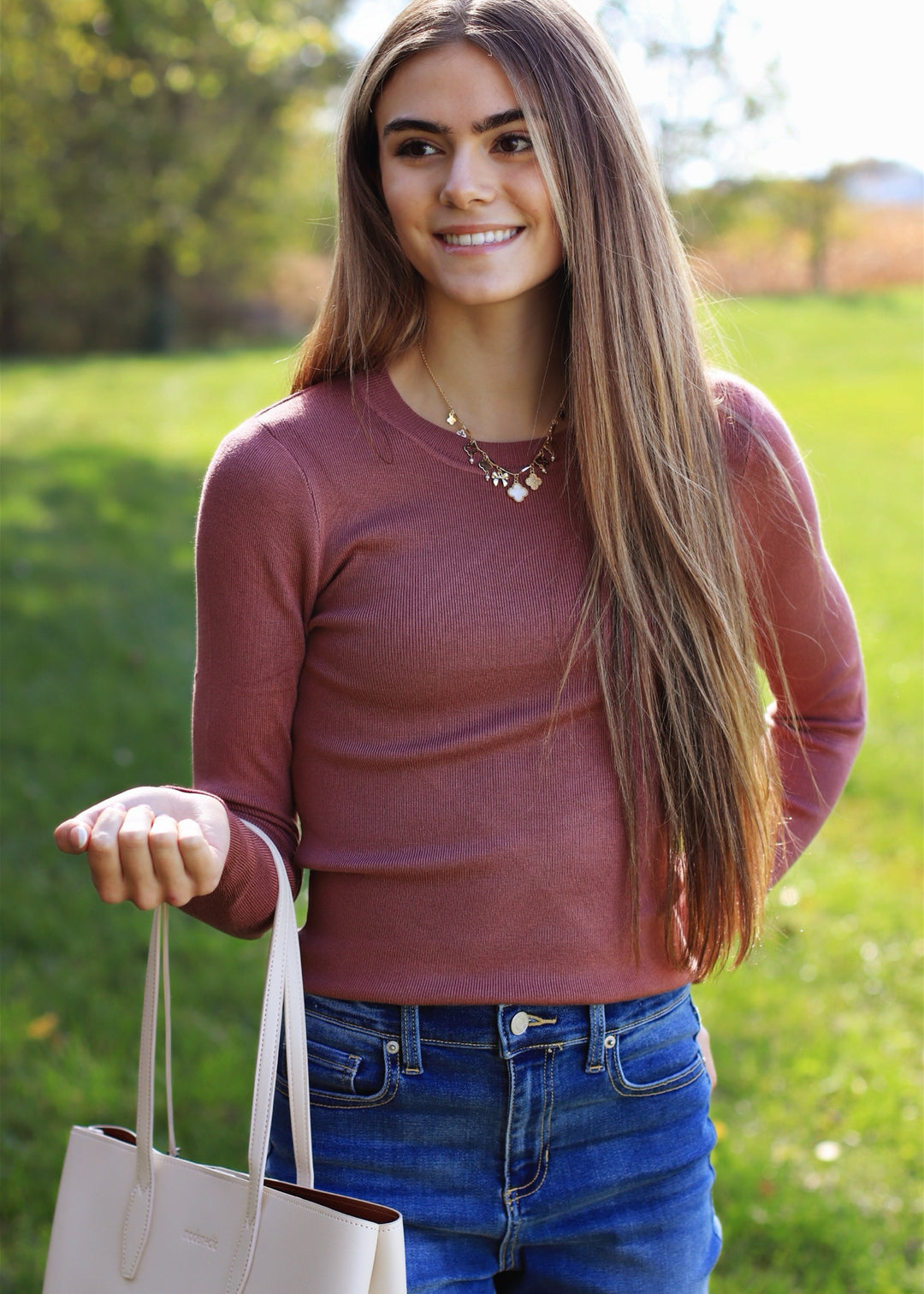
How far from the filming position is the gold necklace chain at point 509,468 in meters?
1.78

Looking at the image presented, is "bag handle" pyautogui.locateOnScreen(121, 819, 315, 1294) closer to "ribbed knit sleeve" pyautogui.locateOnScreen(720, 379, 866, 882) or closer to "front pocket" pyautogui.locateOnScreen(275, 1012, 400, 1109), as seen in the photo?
"front pocket" pyautogui.locateOnScreen(275, 1012, 400, 1109)

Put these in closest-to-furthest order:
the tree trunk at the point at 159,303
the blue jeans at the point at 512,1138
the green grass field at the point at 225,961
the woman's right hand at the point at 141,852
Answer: the woman's right hand at the point at 141,852 → the blue jeans at the point at 512,1138 → the green grass field at the point at 225,961 → the tree trunk at the point at 159,303

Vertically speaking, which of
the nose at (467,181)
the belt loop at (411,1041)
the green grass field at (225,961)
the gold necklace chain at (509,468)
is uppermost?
the nose at (467,181)

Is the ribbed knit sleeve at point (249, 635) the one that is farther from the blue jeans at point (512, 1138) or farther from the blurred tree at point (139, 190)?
the blurred tree at point (139, 190)

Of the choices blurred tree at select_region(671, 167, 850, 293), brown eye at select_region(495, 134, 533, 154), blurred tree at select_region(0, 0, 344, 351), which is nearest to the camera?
brown eye at select_region(495, 134, 533, 154)

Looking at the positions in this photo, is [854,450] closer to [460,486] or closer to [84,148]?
[460,486]

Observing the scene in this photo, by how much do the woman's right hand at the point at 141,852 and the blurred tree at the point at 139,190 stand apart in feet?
41.3

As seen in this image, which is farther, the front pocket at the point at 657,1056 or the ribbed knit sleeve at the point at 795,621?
the ribbed knit sleeve at the point at 795,621

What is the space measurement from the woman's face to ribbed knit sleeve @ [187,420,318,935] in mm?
351

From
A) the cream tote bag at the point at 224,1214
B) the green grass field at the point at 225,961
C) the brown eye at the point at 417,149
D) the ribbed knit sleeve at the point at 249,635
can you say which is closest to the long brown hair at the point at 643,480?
the brown eye at the point at 417,149

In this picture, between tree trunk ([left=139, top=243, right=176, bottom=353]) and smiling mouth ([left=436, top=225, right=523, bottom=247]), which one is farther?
tree trunk ([left=139, top=243, right=176, bottom=353])

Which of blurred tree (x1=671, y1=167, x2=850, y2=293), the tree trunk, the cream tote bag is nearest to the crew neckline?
the cream tote bag

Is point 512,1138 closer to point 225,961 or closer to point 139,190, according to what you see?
point 225,961

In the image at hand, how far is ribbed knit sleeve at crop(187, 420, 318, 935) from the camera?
65.2 inches
